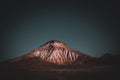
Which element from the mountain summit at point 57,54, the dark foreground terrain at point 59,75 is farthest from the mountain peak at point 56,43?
the dark foreground terrain at point 59,75

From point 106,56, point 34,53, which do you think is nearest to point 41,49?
point 34,53

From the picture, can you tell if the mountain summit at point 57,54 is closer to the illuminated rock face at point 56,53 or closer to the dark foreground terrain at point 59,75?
the illuminated rock face at point 56,53

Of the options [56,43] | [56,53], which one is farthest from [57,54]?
[56,43]

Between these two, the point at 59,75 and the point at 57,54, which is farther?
the point at 57,54

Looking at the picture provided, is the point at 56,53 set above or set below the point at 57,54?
above

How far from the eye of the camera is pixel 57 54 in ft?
529

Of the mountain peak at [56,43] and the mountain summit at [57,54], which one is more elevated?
the mountain peak at [56,43]

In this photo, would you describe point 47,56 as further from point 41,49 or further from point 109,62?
point 109,62

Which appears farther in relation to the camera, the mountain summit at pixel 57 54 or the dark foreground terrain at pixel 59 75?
the mountain summit at pixel 57 54

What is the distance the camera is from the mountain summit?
154250 millimetres

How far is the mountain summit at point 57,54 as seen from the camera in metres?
154

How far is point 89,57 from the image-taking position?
159 metres

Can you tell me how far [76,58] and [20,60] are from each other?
1364 inches

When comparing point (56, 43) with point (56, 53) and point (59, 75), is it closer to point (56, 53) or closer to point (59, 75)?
point (56, 53)
